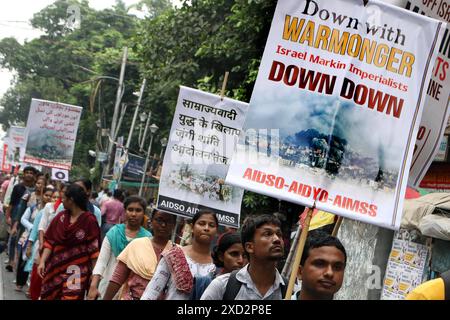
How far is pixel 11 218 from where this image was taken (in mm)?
13992

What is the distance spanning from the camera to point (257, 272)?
4.15 metres

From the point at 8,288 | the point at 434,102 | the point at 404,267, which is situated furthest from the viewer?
the point at 8,288

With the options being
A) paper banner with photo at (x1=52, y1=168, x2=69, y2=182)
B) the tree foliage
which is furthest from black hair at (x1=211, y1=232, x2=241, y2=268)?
paper banner with photo at (x1=52, y1=168, x2=69, y2=182)

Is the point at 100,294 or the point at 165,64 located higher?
the point at 165,64

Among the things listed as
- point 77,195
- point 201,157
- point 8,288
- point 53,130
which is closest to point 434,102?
point 201,157

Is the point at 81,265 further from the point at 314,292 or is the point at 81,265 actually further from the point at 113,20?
the point at 113,20

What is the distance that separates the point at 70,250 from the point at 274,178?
3.70 metres

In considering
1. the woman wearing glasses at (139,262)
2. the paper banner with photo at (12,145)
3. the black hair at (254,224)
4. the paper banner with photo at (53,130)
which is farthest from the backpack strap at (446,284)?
the paper banner with photo at (12,145)

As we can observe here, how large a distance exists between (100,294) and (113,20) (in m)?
42.4

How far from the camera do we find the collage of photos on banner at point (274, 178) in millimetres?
4234

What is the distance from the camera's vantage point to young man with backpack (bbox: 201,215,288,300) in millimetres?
4066

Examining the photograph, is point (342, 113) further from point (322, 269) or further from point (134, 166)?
point (134, 166)

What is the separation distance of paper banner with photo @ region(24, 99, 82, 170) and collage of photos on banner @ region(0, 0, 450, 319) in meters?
0.03

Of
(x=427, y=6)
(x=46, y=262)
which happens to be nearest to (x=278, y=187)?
(x=427, y=6)
